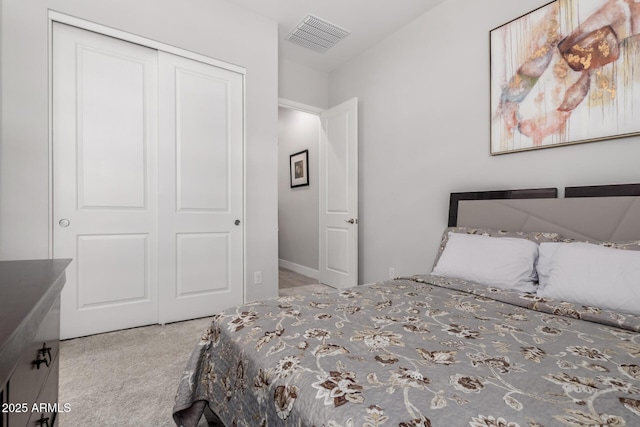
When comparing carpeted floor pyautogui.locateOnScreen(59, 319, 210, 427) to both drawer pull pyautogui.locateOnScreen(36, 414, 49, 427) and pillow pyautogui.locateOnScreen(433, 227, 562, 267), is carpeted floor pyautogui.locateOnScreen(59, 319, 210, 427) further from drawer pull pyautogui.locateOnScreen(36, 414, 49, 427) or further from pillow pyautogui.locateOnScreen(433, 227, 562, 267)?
pillow pyautogui.locateOnScreen(433, 227, 562, 267)

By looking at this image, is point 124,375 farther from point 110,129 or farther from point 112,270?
point 110,129

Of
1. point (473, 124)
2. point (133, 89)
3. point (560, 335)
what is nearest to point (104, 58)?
point (133, 89)

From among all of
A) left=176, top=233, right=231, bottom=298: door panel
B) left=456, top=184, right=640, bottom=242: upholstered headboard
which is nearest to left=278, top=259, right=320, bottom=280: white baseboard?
left=176, top=233, right=231, bottom=298: door panel

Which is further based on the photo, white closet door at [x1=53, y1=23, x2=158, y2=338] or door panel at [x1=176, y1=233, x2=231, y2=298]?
door panel at [x1=176, y1=233, x2=231, y2=298]

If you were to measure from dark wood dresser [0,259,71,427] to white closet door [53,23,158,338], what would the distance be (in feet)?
4.90

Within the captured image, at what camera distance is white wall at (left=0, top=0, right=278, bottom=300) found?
2088 millimetres

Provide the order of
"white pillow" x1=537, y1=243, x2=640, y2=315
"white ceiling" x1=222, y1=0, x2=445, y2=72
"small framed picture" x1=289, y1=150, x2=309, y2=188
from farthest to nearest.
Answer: "small framed picture" x1=289, y1=150, x2=309, y2=188 < "white ceiling" x1=222, y1=0, x2=445, y2=72 < "white pillow" x1=537, y1=243, x2=640, y2=315

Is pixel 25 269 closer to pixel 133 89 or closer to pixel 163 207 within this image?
pixel 163 207

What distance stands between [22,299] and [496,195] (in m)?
2.64

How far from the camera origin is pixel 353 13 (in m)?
2.99

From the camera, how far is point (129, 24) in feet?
8.13

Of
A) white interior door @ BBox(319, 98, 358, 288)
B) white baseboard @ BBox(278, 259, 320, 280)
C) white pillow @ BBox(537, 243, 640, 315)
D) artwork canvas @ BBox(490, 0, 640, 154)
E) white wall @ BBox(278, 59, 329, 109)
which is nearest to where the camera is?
white pillow @ BBox(537, 243, 640, 315)

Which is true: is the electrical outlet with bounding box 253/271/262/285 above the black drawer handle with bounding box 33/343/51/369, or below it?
below

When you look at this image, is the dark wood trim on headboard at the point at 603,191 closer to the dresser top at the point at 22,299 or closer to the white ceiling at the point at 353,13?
the white ceiling at the point at 353,13
